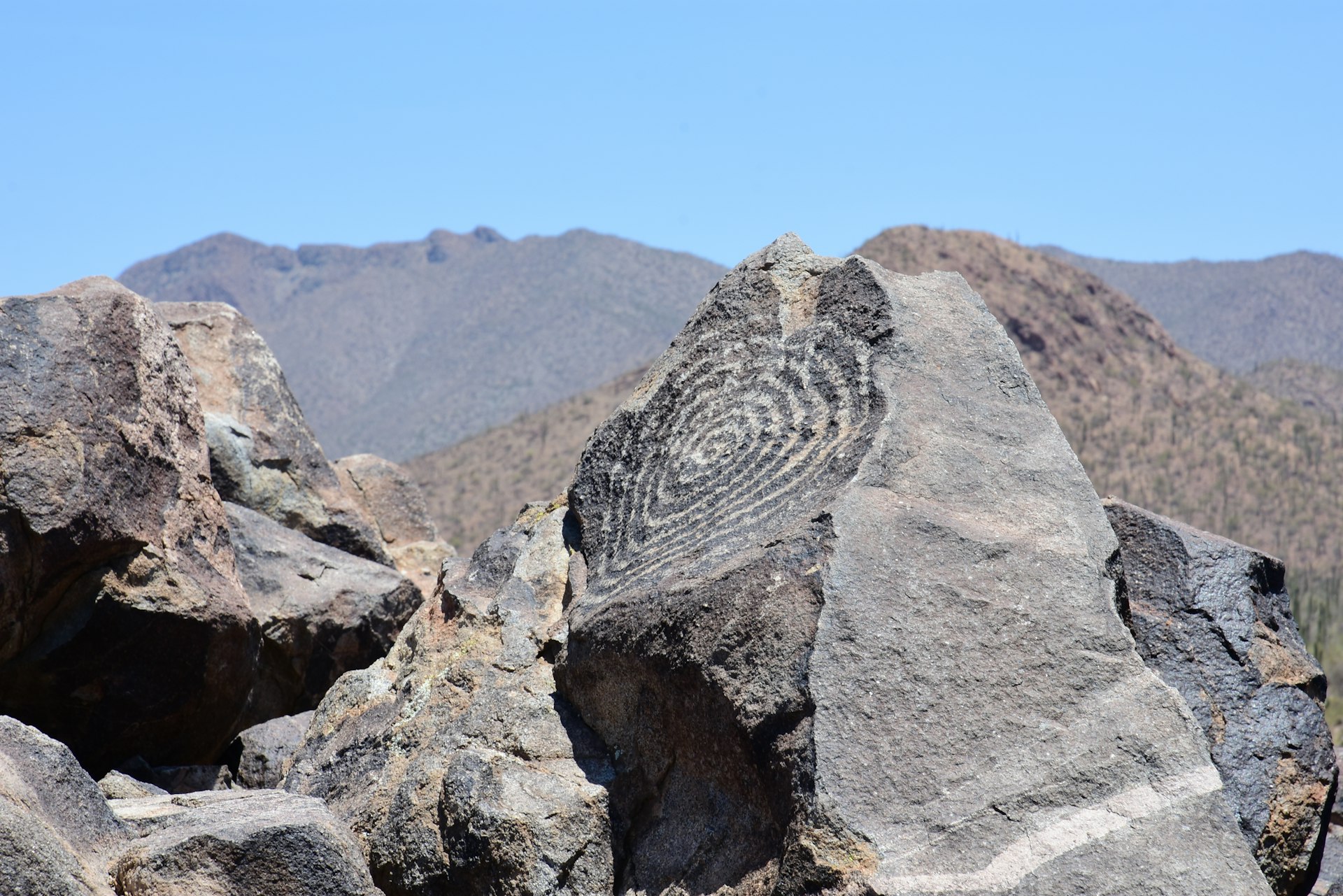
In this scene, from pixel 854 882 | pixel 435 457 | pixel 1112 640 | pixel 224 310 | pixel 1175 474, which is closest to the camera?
pixel 854 882

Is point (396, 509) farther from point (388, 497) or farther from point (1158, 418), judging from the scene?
point (1158, 418)

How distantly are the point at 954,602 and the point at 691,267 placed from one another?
94362 mm

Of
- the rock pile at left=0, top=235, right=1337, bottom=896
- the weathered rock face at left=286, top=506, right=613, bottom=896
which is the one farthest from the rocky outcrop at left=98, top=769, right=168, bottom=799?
the weathered rock face at left=286, top=506, right=613, bottom=896

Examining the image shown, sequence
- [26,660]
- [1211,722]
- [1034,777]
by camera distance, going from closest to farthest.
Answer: [1034,777], [1211,722], [26,660]

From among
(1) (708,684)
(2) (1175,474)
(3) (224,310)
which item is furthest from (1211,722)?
(2) (1175,474)

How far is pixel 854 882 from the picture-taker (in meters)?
3.04

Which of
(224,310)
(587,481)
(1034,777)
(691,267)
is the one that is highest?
(691,267)

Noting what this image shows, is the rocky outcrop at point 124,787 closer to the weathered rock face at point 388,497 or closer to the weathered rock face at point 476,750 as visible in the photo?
the weathered rock face at point 476,750

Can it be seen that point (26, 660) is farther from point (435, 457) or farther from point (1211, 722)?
point (435, 457)

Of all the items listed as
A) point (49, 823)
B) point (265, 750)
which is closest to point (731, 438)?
point (49, 823)

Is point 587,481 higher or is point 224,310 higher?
point 224,310

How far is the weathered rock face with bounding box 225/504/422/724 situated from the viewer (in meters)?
6.53

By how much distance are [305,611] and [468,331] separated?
8435 centimetres

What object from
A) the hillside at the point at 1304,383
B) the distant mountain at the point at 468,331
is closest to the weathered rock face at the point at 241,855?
the hillside at the point at 1304,383
